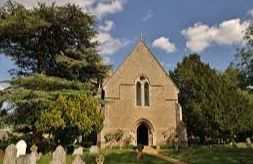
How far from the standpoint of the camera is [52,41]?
3906 centimetres

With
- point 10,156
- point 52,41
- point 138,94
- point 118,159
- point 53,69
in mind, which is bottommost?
point 118,159

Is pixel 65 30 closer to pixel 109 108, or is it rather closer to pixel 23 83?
pixel 23 83

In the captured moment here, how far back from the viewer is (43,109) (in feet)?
112

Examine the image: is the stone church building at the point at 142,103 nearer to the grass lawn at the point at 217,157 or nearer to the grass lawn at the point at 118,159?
the grass lawn at the point at 217,157

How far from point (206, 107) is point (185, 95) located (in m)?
6.05

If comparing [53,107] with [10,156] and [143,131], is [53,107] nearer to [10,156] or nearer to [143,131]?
[143,131]

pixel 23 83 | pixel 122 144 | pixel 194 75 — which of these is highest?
pixel 194 75

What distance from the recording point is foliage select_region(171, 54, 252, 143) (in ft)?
146

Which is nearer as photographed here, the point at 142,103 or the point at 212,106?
the point at 142,103

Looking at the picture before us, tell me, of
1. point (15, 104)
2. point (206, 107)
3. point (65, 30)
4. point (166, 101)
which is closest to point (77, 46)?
point (65, 30)

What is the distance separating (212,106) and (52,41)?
18675mm

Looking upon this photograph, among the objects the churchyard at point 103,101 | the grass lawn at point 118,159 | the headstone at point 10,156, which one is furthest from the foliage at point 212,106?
the headstone at point 10,156

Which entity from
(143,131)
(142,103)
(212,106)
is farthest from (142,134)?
(212,106)

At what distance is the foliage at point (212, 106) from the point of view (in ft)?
146
